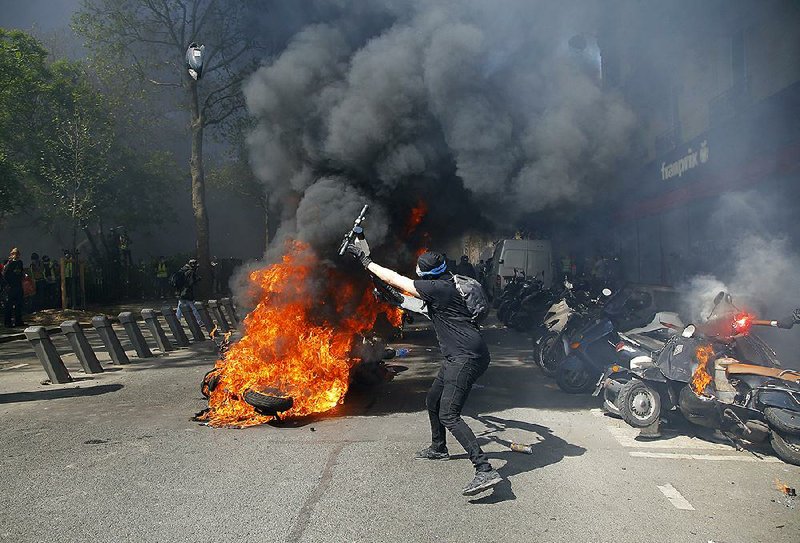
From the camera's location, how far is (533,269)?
17.2 m

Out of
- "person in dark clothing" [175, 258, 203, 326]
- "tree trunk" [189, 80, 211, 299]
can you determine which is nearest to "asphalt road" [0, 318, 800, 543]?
"person in dark clothing" [175, 258, 203, 326]

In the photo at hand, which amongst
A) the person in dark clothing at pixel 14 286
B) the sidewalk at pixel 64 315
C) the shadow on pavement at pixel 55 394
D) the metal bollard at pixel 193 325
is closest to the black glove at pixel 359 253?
the shadow on pavement at pixel 55 394

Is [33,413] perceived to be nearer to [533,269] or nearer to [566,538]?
[566,538]

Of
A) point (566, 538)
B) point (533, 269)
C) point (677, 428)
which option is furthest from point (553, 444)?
point (533, 269)

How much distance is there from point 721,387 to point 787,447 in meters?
0.75

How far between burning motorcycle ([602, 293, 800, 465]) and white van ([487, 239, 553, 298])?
1073 centimetres

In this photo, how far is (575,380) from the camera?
759 centimetres

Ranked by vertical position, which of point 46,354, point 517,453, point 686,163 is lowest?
point 517,453

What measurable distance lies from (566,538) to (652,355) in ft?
10.8

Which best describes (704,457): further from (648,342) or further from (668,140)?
(668,140)

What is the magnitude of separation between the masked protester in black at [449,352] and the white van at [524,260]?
12206mm

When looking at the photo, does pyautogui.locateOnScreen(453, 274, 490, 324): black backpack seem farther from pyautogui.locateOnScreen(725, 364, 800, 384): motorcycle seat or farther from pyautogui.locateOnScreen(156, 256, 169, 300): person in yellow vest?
pyautogui.locateOnScreen(156, 256, 169, 300): person in yellow vest

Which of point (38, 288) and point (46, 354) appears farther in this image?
point (38, 288)

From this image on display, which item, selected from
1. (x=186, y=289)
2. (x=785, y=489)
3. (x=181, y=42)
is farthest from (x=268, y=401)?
(x=181, y=42)
